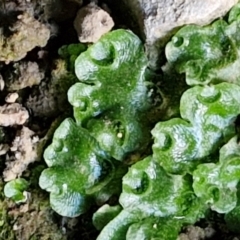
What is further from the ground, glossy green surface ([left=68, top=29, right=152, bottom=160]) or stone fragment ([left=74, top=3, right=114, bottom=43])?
stone fragment ([left=74, top=3, right=114, bottom=43])

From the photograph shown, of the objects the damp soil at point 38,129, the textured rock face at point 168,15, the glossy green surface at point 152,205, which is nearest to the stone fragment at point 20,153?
the damp soil at point 38,129

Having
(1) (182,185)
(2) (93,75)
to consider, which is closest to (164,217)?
(1) (182,185)

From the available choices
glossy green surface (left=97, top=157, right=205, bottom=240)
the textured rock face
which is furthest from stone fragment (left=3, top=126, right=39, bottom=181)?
the textured rock face

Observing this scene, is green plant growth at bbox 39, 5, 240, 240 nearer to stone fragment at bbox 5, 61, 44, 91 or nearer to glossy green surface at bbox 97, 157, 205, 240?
glossy green surface at bbox 97, 157, 205, 240

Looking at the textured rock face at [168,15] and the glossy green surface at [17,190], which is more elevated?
the textured rock face at [168,15]

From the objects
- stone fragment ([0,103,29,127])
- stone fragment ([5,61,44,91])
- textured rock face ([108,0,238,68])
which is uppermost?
textured rock face ([108,0,238,68])

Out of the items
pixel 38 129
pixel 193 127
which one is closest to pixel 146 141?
pixel 193 127

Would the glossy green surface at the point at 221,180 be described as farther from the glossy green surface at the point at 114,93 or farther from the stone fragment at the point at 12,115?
the stone fragment at the point at 12,115
